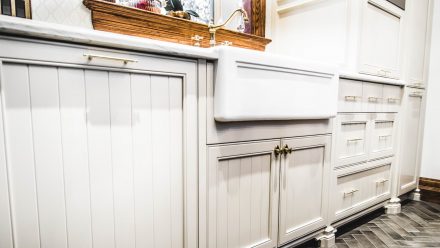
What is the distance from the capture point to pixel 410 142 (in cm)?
218

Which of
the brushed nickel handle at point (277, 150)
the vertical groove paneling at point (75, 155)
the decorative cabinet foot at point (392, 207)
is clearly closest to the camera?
the vertical groove paneling at point (75, 155)

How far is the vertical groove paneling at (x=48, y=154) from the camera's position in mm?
688

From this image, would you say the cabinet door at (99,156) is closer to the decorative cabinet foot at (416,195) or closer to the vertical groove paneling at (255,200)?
the vertical groove paneling at (255,200)

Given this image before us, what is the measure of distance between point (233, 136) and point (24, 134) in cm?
68

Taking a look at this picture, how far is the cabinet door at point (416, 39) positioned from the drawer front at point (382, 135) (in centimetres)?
47

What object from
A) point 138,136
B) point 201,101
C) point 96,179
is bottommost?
point 96,179

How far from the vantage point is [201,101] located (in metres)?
0.96

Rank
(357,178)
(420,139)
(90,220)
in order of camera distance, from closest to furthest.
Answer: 1. (90,220)
2. (357,178)
3. (420,139)

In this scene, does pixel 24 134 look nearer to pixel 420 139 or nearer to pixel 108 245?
pixel 108 245

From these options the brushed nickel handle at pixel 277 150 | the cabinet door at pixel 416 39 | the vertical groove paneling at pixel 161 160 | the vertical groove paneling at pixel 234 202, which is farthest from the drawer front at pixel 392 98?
the vertical groove paneling at pixel 161 160

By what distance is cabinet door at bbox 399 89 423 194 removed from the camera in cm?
209

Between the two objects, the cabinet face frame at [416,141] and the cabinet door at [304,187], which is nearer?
the cabinet door at [304,187]

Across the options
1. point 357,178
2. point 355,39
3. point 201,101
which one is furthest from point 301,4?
point 201,101

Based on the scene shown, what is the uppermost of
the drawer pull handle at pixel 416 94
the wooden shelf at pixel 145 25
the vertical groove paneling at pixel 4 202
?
the wooden shelf at pixel 145 25
